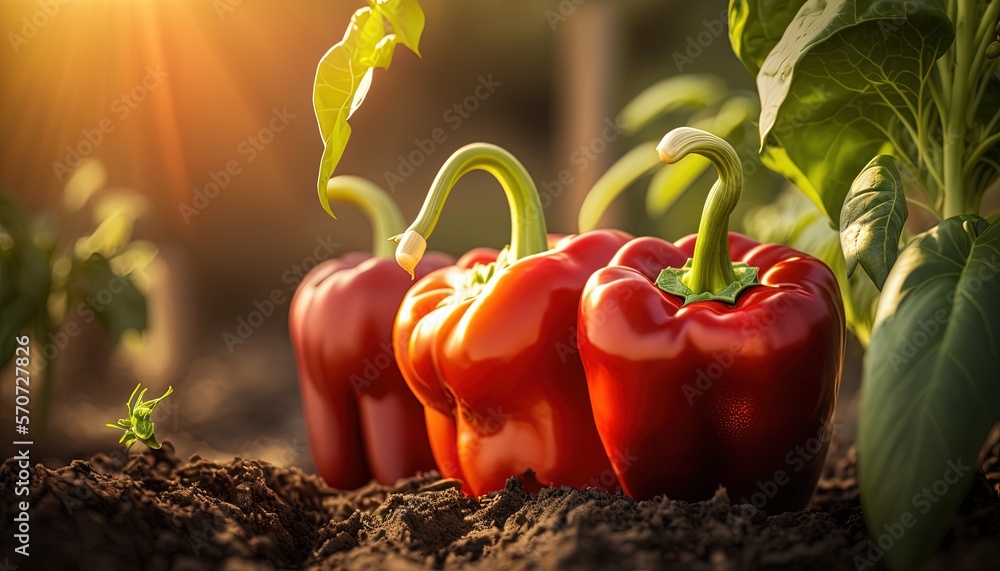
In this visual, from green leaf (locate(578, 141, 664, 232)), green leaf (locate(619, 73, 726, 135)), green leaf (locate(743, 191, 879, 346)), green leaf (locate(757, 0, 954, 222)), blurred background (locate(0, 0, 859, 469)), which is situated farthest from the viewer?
blurred background (locate(0, 0, 859, 469))

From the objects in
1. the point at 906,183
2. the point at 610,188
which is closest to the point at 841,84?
the point at 906,183

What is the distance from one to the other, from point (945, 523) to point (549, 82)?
5.00 metres

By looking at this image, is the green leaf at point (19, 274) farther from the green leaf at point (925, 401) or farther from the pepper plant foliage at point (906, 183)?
the green leaf at point (925, 401)

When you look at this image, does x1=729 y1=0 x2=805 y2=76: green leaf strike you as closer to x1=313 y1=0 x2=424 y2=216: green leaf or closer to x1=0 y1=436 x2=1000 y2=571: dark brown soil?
x1=313 y1=0 x2=424 y2=216: green leaf

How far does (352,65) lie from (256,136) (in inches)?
160

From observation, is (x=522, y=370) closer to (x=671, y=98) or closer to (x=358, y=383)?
(x=358, y=383)

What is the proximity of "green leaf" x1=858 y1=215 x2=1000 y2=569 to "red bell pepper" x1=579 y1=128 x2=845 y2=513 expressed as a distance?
0.26m

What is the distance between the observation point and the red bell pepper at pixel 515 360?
1251 mm

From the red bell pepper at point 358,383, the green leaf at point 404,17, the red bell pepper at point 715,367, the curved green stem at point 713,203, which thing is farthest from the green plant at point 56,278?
the curved green stem at point 713,203

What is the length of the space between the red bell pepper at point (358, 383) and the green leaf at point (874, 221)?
0.90 m

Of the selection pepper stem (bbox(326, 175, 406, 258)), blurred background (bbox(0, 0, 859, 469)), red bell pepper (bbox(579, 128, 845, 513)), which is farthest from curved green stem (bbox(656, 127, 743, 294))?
blurred background (bbox(0, 0, 859, 469))

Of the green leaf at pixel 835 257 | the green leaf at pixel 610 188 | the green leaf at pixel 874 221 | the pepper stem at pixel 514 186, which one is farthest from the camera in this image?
the green leaf at pixel 610 188

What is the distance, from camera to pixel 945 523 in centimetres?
76

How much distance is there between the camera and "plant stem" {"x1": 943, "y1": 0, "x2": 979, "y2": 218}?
1.18 metres
